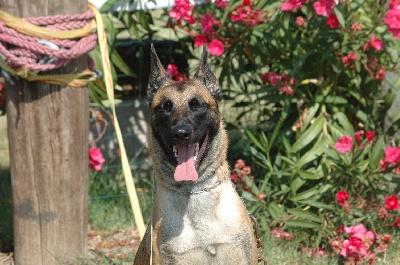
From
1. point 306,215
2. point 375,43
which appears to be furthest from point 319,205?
point 375,43

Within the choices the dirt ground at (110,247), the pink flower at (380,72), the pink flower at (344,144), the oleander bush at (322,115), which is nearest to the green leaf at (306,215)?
the oleander bush at (322,115)

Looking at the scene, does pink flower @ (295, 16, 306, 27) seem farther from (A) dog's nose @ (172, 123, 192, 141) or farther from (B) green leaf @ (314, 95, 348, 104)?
(A) dog's nose @ (172, 123, 192, 141)

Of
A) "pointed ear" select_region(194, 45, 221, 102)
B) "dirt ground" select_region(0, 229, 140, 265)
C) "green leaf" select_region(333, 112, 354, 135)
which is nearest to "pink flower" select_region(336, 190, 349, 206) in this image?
"green leaf" select_region(333, 112, 354, 135)

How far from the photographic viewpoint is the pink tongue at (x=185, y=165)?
3.88 meters

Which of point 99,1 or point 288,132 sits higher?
point 99,1

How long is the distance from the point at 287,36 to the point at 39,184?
1810mm

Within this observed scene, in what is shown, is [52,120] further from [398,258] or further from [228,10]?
[398,258]

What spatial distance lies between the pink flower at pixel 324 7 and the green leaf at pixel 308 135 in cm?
82

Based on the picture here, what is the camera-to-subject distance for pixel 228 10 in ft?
18.2

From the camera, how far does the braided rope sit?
4781mm

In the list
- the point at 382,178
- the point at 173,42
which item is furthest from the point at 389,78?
the point at 173,42

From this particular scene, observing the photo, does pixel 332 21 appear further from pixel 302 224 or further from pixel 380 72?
pixel 302 224

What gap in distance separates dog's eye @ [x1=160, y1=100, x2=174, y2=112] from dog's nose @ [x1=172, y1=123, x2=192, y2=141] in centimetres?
18

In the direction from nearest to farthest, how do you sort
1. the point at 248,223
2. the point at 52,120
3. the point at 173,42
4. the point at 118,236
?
the point at 248,223 → the point at 52,120 → the point at 118,236 → the point at 173,42
